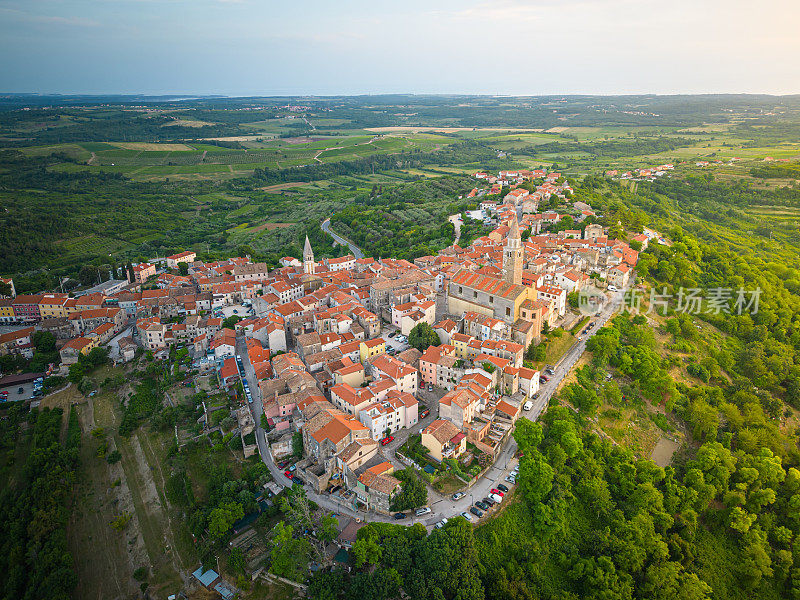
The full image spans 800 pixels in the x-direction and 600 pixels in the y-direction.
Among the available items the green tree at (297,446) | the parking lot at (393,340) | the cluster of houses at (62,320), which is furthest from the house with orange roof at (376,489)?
the cluster of houses at (62,320)

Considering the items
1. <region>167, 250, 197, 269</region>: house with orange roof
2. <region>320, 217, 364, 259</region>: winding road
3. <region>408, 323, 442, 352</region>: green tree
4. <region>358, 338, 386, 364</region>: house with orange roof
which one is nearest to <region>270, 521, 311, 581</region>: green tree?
<region>358, 338, 386, 364</region>: house with orange roof

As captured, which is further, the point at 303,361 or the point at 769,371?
the point at 769,371

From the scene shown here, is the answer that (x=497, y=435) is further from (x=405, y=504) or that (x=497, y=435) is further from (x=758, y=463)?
(x=758, y=463)

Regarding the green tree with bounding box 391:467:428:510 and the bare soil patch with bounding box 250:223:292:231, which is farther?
the bare soil patch with bounding box 250:223:292:231

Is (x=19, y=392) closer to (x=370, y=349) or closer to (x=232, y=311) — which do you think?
(x=232, y=311)

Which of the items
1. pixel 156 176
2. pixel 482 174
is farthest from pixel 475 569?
pixel 156 176

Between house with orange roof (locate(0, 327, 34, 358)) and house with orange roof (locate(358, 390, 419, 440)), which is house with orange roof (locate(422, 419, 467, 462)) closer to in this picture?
house with orange roof (locate(358, 390, 419, 440))

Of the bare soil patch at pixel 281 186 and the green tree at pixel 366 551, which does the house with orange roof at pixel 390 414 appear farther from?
the bare soil patch at pixel 281 186
